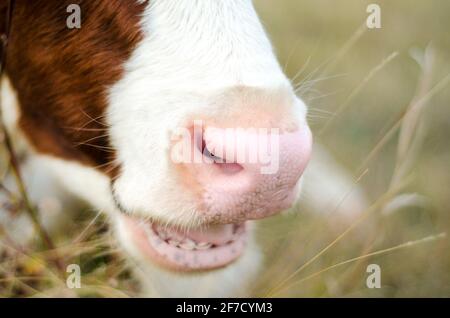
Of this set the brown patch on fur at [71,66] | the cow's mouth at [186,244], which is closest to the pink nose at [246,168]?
the cow's mouth at [186,244]

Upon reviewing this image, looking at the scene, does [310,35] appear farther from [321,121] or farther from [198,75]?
[198,75]

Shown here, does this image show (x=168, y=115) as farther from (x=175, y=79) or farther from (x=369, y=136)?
(x=369, y=136)

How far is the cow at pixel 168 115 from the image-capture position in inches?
60.4

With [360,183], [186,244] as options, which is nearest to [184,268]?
[186,244]

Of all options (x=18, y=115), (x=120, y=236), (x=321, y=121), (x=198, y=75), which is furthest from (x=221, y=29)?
(x=321, y=121)

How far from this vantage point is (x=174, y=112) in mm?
1580

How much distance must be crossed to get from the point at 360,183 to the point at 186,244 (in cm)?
108

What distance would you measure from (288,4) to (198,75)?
1886 millimetres

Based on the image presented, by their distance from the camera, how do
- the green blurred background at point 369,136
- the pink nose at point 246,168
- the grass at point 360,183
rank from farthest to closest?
the green blurred background at point 369,136 < the grass at point 360,183 < the pink nose at point 246,168

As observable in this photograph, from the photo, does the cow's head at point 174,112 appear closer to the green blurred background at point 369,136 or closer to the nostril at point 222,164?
the nostril at point 222,164

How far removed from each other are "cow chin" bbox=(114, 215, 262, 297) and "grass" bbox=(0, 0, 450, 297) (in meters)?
0.05

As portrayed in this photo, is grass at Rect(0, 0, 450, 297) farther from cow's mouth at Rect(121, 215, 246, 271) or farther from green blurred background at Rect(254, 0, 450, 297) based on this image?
cow's mouth at Rect(121, 215, 246, 271)

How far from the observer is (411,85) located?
10.2ft

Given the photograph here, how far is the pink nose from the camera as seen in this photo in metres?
1.50
